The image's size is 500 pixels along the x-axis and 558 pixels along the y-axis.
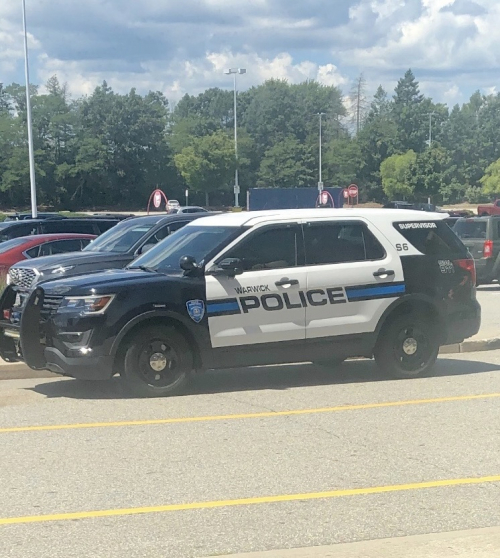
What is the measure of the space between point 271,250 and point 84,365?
7.69ft

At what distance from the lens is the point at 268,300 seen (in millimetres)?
9930

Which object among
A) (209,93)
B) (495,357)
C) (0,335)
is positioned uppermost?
(209,93)

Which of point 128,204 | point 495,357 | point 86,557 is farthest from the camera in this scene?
point 128,204

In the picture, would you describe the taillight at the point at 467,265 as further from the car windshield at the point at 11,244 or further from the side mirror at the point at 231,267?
the car windshield at the point at 11,244

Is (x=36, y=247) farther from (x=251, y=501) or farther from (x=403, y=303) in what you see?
(x=251, y=501)

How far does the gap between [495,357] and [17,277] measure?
22.8 feet

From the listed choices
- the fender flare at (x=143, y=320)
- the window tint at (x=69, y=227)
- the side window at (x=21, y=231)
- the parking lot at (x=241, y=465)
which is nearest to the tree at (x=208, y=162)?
the side window at (x=21, y=231)

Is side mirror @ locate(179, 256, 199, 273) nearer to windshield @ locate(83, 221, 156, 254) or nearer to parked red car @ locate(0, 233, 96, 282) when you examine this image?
windshield @ locate(83, 221, 156, 254)

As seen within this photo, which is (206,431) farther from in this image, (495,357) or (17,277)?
(17,277)

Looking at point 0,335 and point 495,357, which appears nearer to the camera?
point 0,335

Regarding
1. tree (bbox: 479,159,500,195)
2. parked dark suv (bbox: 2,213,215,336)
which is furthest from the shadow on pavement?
tree (bbox: 479,159,500,195)

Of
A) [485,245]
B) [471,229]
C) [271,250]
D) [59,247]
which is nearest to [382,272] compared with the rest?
[271,250]

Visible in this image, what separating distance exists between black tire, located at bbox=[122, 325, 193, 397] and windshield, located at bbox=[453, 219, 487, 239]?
14.3 metres

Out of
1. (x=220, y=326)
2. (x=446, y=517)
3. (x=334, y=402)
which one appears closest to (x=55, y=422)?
(x=220, y=326)
